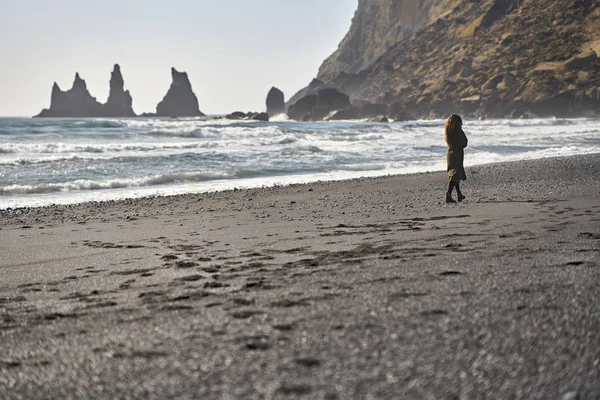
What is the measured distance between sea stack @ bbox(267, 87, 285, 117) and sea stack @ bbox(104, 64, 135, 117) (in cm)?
4845

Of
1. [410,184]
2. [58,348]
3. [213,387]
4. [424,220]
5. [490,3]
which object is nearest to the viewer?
[213,387]

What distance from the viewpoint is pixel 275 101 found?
171875 mm

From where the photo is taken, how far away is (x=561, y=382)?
5.54 feet

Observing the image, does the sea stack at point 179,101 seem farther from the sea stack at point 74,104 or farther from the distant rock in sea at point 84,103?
the sea stack at point 74,104

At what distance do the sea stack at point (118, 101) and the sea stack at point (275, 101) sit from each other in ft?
Answer: 159

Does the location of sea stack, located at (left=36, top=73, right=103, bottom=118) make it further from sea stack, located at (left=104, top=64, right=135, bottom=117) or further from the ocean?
the ocean

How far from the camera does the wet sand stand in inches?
A: 70.5

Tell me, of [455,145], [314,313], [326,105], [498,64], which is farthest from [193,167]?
[326,105]

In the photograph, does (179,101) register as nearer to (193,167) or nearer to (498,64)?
(498,64)

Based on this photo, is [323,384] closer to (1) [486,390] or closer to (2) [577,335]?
(1) [486,390]

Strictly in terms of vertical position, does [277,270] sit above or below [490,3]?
below

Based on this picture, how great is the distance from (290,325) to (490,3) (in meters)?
117

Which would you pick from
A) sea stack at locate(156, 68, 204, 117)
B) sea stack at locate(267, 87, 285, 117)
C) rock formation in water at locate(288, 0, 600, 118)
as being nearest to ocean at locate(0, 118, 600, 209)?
rock formation in water at locate(288, 0, 600, 118)

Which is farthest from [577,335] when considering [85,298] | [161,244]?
[161,244]
